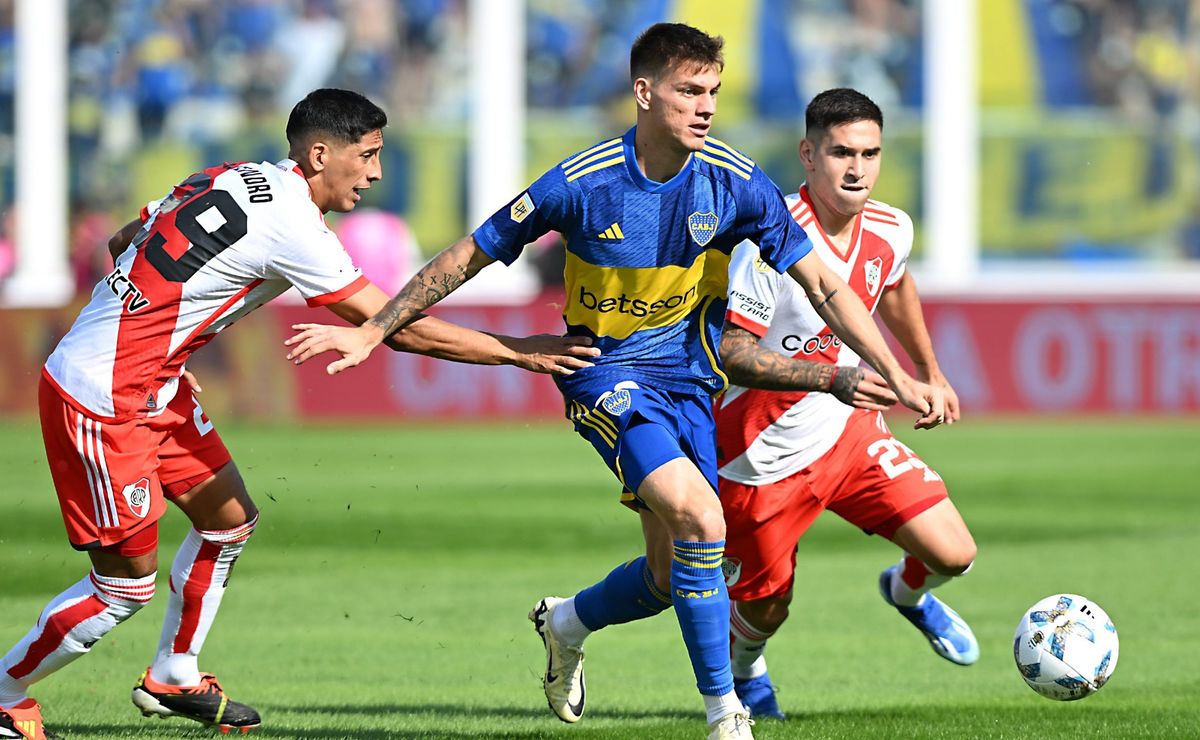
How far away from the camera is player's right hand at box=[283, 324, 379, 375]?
571 cm

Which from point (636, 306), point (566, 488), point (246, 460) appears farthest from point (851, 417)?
point (246, 460)

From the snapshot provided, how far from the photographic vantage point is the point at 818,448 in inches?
277

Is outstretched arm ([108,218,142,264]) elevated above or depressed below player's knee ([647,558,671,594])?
above

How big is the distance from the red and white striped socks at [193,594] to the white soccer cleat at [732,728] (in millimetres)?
1974

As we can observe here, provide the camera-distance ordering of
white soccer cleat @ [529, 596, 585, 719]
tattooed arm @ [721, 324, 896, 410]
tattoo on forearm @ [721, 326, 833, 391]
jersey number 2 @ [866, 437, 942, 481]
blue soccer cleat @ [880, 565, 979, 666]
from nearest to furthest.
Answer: tattooed arm @ [721, 324, 896, 410]
tattoo on forearm @ [721, 326, 833, 391]
white soccer cleat @ [529, 596, 585, 719]
jersey number 2 @ [866, 437, 942, 481]
blue soccer cleat @ [880, 565, 979, 666]

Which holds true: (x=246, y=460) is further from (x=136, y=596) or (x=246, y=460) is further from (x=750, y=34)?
(x=750, y=34)

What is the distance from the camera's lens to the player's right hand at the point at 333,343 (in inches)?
225

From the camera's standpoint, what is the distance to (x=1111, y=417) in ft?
65.0

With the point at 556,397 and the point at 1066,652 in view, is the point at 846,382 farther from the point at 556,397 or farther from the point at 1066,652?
the point at 556,397

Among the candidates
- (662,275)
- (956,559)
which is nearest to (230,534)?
(662,275)

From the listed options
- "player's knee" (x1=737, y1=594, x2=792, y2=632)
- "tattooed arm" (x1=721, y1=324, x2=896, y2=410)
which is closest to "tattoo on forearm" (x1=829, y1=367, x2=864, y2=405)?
"tattooed arm" (x1=721, y1=324, x2=896, y2=410)

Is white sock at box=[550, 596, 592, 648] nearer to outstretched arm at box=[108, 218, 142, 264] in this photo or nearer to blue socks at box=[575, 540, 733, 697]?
blue socks at box=[575, 540, 733, 697]

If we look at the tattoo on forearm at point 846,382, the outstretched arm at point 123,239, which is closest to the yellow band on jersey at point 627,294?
the tattoo on forearm at point 846,382

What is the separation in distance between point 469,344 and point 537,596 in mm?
3825
